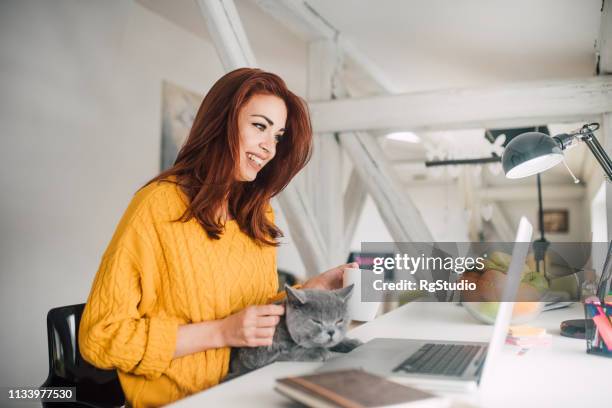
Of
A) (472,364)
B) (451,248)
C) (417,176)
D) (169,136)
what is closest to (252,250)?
(472,364)

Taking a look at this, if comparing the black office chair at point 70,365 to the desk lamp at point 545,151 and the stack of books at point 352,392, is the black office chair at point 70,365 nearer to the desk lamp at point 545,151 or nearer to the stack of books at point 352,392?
the stack of books at point 352,392

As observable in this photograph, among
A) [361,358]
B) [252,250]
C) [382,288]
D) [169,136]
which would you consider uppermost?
[169,136]

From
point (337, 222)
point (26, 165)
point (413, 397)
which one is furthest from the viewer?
point (337, 222)

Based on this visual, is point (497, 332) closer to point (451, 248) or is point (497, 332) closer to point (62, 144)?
point (451, 248)

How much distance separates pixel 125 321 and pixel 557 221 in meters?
10.4

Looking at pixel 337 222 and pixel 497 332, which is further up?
pixel 337 222

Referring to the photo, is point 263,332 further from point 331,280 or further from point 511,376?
point 511,376

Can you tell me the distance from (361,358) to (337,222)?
6.04 ft

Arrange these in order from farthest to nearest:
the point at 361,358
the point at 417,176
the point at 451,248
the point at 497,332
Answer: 1. the point at 417,176
2. the point at 451,248
3. the point at 361,358
4. the point at 497,332

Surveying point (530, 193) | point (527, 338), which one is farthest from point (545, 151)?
point (530, 193)

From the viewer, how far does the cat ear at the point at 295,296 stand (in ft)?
3.39

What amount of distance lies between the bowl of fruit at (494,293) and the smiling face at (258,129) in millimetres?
724

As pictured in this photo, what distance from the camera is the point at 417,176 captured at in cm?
895

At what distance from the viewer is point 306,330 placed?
1.06m
